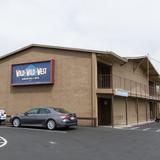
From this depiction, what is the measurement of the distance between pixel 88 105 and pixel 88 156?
13811 mm

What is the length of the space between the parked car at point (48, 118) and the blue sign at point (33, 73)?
15.7ft

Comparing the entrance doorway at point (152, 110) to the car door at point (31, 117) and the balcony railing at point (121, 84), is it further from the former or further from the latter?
the car door at point (31, 117)

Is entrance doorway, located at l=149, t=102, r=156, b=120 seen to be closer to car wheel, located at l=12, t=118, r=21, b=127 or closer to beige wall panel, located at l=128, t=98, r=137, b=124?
beige wall panel, located at l=128, t=98, r=137, b=124

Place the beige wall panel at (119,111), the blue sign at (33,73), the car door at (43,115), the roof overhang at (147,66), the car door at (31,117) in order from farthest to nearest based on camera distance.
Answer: the roof overhang at (147,66) < the beige wall panel at (119,111) < the blue sign at (33,73) < the car door at (31,117) < the car door at (43,115)

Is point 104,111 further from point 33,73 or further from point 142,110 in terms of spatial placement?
point 142,110

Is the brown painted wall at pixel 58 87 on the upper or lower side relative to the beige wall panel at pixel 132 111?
upper

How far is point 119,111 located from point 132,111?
460 centimetres

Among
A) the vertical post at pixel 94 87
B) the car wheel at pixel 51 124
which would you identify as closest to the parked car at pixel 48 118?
the car wheel at pixel 51 124

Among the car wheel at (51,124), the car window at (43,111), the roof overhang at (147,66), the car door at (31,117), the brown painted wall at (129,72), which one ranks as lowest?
the car wheel at (51,124)

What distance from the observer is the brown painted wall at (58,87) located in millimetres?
24625

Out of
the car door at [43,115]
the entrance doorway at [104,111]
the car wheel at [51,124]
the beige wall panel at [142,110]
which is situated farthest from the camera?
the beige wall panel at [142,110]

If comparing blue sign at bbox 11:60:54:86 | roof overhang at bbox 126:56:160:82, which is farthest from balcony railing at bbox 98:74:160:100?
blue sign at bbox 11:60:54:86

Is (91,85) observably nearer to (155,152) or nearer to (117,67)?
(117,67)

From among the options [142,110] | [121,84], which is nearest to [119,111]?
[121,84]
